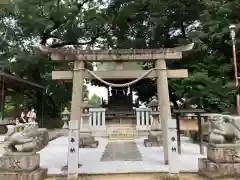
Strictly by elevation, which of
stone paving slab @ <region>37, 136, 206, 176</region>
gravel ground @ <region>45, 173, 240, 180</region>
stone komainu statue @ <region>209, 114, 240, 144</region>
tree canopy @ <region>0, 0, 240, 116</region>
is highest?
tree canopy @ <region>0, 0, 240, 116</region>

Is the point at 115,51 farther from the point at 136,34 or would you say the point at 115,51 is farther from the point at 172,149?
the point at 136,34

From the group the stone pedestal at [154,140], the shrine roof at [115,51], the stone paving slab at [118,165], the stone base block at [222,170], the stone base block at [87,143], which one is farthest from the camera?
the stone pedestal at [154,140]

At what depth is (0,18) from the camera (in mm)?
23016

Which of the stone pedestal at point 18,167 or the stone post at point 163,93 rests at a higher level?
the stone post at point 163,93

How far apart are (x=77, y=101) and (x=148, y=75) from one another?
240cm

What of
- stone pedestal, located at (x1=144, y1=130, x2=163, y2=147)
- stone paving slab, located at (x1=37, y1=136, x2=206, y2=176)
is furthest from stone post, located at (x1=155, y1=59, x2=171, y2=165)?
stone pedestal, located at (x1=144, y1=130, x2=163, y2=147)

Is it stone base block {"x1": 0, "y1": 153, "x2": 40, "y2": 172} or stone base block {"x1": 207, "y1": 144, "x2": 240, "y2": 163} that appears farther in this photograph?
stone base block {"x1": 207, "y1": 144, "x2": 240, "y2": 163}

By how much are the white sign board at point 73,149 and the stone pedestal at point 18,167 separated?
0.78 m

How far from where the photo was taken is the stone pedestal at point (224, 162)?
570cm

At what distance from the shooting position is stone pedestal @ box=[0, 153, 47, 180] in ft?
18.2

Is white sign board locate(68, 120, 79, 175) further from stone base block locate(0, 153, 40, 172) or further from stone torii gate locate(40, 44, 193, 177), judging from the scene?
stone torii gate locate(40, 44, 193, 177)

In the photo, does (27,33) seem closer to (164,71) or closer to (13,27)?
(13,27)

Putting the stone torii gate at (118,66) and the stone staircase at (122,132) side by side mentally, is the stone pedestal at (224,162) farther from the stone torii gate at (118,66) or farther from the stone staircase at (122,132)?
the stone staircase at (122,132)

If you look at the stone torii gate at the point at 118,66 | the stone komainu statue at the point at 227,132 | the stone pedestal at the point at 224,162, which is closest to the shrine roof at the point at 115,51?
the stone torii gate at the point at 118,66
